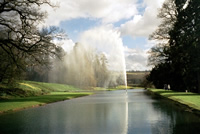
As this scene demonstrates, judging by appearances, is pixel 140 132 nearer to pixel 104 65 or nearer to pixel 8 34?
pixel 8 34

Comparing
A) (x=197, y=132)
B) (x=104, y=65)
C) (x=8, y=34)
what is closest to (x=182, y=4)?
(x=8, y=34)

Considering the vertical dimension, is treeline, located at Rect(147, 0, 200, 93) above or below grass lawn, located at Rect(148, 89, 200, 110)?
above

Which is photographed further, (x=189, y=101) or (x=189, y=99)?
(x=189, y=99)

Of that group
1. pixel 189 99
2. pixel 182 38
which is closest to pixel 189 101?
pixel 189 99

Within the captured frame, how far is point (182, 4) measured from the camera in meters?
33.0

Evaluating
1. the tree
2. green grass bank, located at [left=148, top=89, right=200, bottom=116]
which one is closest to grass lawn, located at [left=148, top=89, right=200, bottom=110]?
green grass bank, located at [left=148, top=89, right=200, bottom=116]

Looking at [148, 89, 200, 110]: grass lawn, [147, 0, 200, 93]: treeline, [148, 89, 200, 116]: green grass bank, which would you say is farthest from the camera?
[147, 0, 200, 93]: treeline

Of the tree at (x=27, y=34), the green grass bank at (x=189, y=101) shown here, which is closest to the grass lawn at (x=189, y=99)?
the green grass bank at (x=189, y=101)

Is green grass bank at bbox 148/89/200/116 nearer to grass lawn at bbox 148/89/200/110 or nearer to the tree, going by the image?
grass lawn at bbox 148/89/200/110

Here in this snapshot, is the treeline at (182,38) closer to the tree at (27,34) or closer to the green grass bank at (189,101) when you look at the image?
the green grass bank at (189,101)

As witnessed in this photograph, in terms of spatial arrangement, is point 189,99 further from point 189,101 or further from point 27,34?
point 27,34

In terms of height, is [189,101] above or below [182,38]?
below

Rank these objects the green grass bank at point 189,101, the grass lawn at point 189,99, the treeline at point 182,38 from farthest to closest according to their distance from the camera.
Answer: the treeline at point 182,38 < the grass lawn at point 189,99 < the green grass bank at point 189,101

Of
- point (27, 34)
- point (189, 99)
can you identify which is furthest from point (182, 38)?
point (27, 34)
